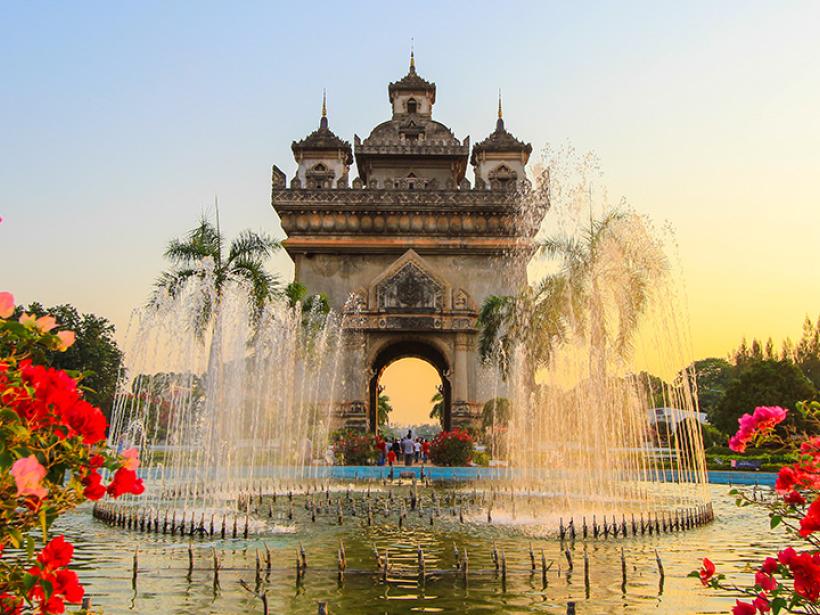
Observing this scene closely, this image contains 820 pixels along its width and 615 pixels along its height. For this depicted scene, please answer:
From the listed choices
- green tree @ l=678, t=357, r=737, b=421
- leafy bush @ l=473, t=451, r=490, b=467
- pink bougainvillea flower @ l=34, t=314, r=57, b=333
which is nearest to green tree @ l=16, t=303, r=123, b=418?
leafy bush @ l=473, t=451, r=490, b=467

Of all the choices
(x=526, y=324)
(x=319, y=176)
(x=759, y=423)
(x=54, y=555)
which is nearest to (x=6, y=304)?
(x=54, y=555)

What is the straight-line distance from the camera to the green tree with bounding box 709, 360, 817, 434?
3859cm

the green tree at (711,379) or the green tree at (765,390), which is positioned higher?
the green tree at (711,379)

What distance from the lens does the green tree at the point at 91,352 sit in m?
47.4

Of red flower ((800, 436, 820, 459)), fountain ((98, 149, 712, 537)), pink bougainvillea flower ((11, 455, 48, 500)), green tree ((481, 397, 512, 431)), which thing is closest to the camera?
pink bougainvillea flower ((11, 455, 48, 500))

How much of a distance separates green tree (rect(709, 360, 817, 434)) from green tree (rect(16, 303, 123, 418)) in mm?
34874

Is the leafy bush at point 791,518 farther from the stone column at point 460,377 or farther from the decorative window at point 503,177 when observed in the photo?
the decorative window at point 503,177

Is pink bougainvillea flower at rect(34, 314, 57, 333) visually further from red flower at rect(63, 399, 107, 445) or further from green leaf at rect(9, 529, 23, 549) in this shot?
green leaf at rect(9, 529, 23, 549)

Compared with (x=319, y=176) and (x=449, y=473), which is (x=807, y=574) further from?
(x=319, y=176)

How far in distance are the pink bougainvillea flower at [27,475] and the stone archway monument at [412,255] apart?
33.8m

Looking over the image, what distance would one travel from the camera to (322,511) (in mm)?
17516

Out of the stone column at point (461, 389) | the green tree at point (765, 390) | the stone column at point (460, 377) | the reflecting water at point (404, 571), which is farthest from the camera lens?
the green tree at point (765, 390)

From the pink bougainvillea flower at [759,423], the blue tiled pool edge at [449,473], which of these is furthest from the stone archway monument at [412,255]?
the pink bougainvillea flower at [759,423]

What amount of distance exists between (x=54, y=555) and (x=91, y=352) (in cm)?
4848
